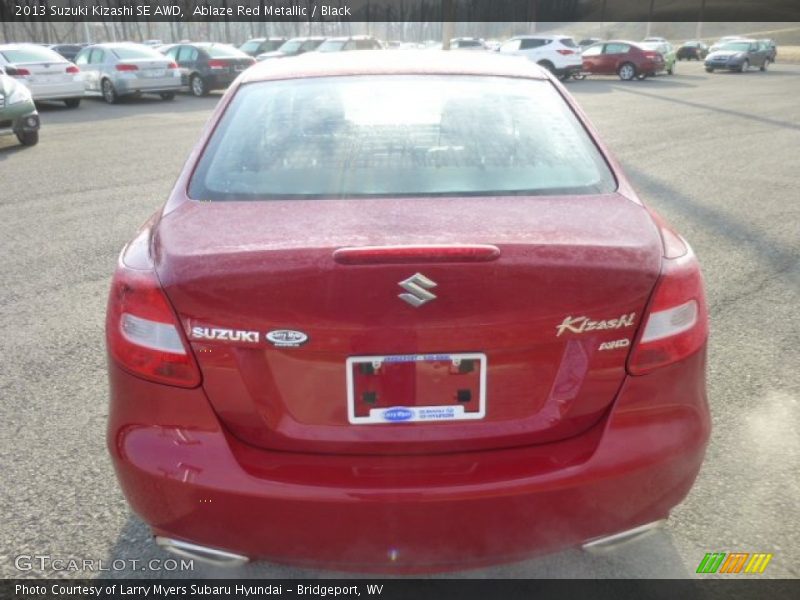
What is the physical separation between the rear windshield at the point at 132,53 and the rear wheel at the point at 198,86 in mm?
1487

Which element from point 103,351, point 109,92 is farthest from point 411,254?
point 109,92

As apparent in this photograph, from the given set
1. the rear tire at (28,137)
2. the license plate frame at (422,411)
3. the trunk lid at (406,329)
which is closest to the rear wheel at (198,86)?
the rear tire at (28,137)

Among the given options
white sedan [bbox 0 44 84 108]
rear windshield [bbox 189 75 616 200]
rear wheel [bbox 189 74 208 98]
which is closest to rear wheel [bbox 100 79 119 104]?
white sedan [bbox 0 44 84 108]

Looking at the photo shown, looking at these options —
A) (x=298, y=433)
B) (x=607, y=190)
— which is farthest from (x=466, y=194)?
(x=298, y=433)

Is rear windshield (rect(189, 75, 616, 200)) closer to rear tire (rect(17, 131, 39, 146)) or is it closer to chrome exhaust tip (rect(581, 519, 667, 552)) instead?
chrome exhaust tip (rect(581, 519, 667, 552))

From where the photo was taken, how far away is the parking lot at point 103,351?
2584mm

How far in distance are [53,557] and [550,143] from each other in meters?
2.25

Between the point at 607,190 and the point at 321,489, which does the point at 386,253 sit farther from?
the point at 607,190

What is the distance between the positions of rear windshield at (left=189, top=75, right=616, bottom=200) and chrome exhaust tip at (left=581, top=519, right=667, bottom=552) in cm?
105

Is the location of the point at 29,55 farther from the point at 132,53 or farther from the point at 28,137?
the point at 28,137

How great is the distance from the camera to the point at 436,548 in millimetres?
1912

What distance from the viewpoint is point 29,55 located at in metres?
17.1

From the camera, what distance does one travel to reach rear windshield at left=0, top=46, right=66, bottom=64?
16906mm

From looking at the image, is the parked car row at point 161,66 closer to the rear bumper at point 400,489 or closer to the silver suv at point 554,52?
the silver suv at point 554,52
